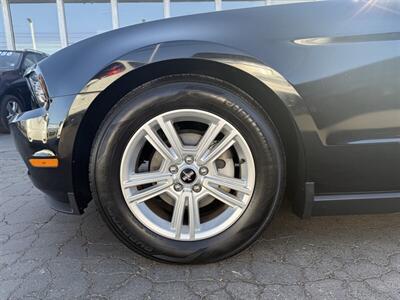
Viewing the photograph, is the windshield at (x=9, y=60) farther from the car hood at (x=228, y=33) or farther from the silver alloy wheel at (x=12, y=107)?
the car hood at (x=228, y=33)

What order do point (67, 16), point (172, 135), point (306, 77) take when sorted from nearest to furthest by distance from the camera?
point (306, 77), point (172, 135), point (67, 16)

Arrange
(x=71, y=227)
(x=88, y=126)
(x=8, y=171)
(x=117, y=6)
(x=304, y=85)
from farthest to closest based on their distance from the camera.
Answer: (x=117, y=6), (x=8, y=171), (x=71, y=227), (x=88, y=126), (x=304, y=85)

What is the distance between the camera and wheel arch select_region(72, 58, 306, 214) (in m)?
1.79

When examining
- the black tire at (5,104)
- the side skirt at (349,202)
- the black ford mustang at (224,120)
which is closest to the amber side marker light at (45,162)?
the black ford mustang at (224,120)

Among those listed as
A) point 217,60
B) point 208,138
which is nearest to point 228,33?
point 217,60

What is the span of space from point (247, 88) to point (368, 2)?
0.75m

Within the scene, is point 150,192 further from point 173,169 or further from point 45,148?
point 45,148

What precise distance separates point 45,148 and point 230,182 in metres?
0.97

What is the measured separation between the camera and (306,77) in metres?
1.76

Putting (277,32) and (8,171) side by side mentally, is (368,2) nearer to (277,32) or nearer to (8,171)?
(277,32)

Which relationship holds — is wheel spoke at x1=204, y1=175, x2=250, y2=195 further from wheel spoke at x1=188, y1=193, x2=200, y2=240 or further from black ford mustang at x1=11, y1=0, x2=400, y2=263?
wheel spoke at x1=188, y1=193, x2=200, y2=240

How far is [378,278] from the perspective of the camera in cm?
179

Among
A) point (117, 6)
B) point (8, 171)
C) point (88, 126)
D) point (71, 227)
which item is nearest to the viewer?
point (88, 126)

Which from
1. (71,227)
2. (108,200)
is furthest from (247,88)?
(71,227)
